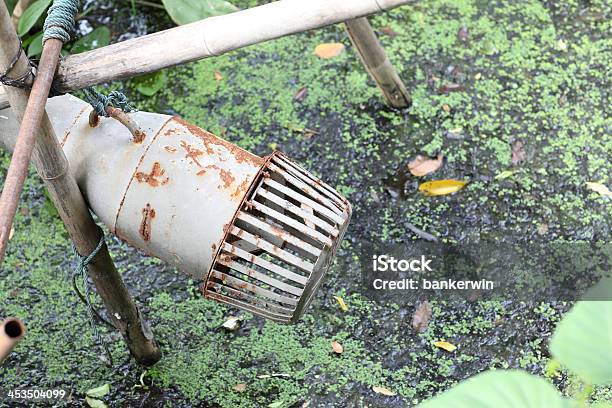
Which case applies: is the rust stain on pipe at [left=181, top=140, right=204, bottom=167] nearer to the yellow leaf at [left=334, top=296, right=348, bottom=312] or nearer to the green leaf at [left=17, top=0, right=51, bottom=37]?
the yellow leaf at [left=334, top=296, right=348, bottom=312]

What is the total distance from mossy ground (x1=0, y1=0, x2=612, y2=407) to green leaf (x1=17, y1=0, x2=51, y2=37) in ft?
1.66


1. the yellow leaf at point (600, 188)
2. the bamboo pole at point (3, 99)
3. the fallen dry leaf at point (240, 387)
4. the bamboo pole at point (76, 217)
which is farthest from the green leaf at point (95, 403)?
the yellow leaf at point (600, 188)

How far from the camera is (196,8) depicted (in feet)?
9.30

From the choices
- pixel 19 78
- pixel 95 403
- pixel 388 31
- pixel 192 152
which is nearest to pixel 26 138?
pixel 19 78

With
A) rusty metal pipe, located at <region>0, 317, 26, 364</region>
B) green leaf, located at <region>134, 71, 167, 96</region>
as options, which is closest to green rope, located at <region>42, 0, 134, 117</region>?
rusty metal pipe, located at <region>0, 317, 26, 364</region>

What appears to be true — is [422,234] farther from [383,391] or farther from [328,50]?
[328,50]

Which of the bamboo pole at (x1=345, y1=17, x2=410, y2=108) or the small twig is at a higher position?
the bamboo pole at (x1=345, y1=17, x2=410, y2=108)

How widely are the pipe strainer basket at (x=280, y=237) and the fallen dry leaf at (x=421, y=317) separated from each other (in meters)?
0.69

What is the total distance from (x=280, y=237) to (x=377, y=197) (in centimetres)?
107

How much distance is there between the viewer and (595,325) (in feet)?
2.91

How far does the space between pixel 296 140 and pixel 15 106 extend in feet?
4.59

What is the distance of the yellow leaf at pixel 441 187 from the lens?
2930 mm

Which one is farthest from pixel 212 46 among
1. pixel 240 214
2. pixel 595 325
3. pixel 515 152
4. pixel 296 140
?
pixel 515 152

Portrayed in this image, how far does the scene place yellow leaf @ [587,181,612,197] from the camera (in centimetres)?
288
